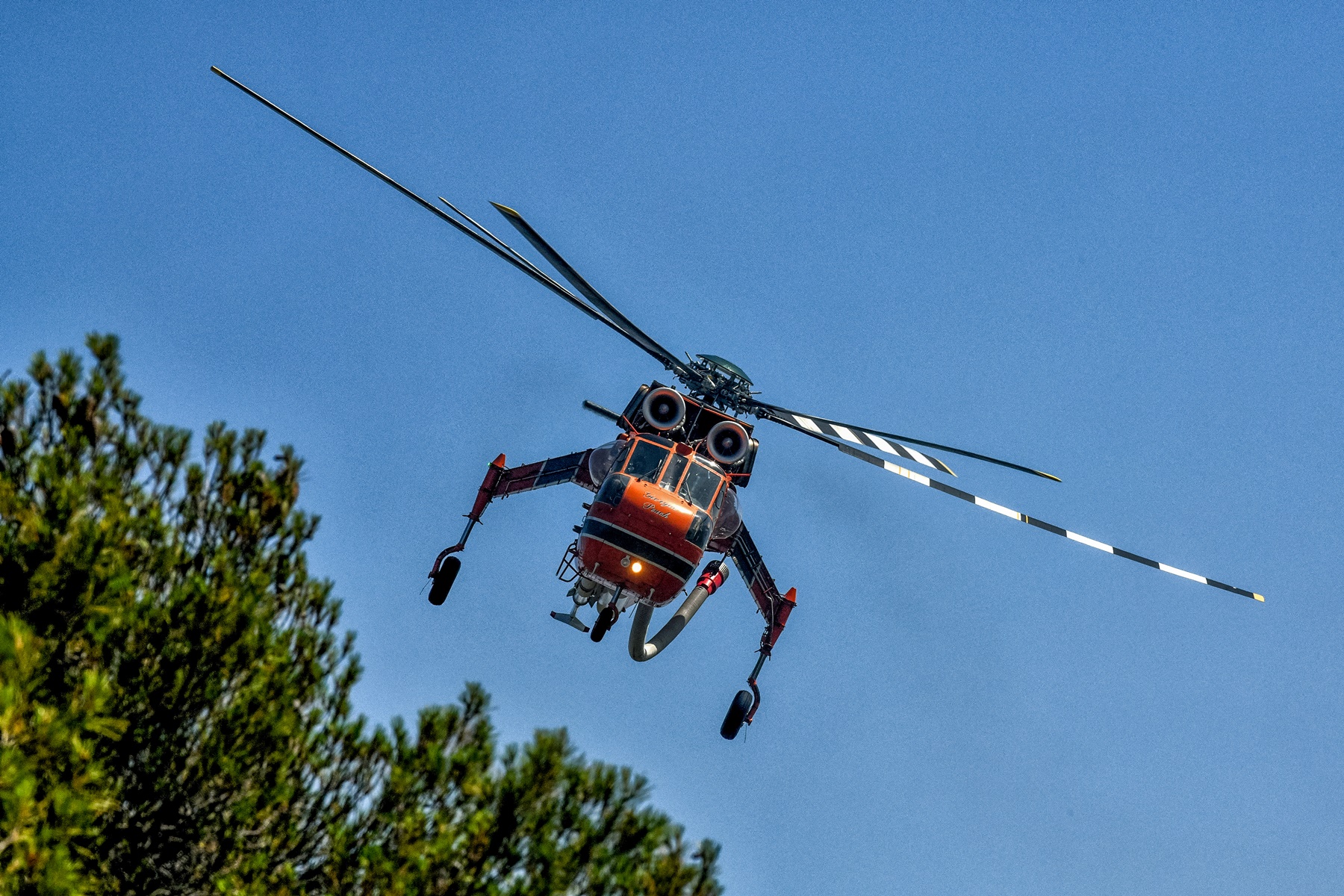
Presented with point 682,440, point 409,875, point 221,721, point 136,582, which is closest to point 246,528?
point 136,582

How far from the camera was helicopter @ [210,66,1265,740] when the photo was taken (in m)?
26.5

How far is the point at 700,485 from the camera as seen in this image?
91.9 ft

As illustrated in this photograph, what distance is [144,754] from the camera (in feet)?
66.2

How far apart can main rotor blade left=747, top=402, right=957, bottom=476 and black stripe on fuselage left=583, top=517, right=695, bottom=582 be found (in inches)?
173

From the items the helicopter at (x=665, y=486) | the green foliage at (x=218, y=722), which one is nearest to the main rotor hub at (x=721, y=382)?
the helicopter at (x=665, y=486)

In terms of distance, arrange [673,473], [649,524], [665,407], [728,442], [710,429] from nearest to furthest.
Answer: [649,524]
[673,473]
[665,407]
[728,442]
[710,429]

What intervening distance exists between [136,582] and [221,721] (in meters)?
2.71

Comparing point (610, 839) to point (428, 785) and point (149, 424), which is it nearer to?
point (428, 785)

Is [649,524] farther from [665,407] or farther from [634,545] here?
[665,407]

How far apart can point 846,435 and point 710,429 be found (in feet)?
11.4

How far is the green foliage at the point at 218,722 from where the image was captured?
17766 mm

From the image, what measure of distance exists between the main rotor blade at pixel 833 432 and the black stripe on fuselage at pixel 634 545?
439cm

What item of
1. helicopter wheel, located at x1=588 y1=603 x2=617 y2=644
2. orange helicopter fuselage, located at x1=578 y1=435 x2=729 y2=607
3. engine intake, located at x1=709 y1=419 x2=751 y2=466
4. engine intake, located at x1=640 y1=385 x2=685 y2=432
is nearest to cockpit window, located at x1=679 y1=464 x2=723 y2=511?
orange helicopter fuselage, located at x1=578 y1=435 x2=729 y2=607

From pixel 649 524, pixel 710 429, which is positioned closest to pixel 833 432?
pixel 710 429
